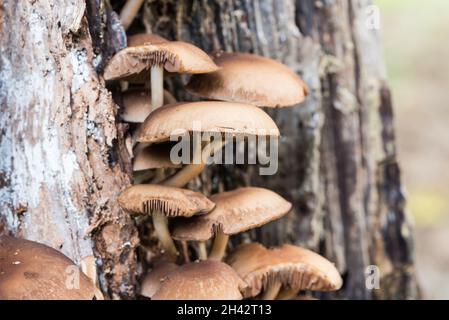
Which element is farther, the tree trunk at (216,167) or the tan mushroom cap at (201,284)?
the tree trunk at (216,167)

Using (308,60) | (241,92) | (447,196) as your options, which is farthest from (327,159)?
(447,196)

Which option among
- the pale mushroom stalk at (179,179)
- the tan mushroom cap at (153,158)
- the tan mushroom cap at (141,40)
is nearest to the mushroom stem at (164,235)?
the pale mushroom stalk at (179,179)

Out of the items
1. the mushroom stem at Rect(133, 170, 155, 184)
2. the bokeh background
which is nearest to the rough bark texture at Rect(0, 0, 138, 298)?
the mushroom stem at Rect(133, 170, 155, 184)

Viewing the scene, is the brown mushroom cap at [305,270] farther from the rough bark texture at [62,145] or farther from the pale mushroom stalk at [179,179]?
the rough bark texture at [62,145]

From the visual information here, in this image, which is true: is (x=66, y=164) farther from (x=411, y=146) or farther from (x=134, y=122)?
(x=411, y=146)

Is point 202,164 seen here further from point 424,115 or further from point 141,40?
point 424,115

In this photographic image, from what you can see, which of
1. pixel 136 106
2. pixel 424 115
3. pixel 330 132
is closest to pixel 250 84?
pixel 136 106

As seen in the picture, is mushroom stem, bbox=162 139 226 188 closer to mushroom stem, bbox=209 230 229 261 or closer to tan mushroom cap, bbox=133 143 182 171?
tan mushroom cap, bbox=133 143 182 171
